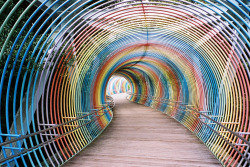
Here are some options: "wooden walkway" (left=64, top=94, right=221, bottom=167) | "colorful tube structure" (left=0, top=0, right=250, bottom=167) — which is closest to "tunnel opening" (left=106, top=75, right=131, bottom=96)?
"colorful tube structure" (left=0, top=0, right=250, bottom=167)

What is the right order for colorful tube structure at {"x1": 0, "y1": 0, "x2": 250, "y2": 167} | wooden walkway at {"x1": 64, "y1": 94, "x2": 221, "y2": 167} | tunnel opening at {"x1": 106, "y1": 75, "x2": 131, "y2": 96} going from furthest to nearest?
tunnel opening at {"x1": 106, "y1": 75, "x2": 131, "y2": 96}
wooden walkway at {"x1": 64, "y1": 94, "x2": 221, "y2": 167}
colorful tube structure at {"x1": 0, "y1": 0, "x2": 250, "y2": 167}

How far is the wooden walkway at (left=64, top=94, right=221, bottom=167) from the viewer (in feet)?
18.7

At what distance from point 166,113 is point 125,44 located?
612 cm

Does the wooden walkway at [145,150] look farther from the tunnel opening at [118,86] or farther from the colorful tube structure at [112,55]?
the tunnel opening at [118,86]

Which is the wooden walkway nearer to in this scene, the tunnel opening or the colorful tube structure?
the colorful tube structure

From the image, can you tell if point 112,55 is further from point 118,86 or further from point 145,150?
point 118,86

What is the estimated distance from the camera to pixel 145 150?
6699 millimetres

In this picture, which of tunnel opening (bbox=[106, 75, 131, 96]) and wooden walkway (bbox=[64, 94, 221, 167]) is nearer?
wooden walkway (bbox=[64, 94, 221, 167])

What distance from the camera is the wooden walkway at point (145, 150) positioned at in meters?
5.71

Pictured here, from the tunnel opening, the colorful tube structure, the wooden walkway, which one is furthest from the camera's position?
the tunnel opening

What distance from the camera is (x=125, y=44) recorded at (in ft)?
33.3

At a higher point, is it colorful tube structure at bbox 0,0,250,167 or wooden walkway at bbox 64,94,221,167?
colorful tube structure at bbox 0,0,250,167

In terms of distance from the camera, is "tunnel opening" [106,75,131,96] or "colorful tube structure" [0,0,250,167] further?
"tunnel opening" [106,75,131,96]

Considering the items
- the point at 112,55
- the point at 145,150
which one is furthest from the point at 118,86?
the point at 145,150
